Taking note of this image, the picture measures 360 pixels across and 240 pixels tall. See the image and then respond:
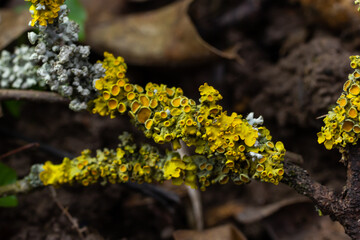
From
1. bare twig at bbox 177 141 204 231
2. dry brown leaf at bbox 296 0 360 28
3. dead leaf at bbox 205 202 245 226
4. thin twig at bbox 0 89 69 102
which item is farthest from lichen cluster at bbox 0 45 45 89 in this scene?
dry brown leaf at bbox 296 0 360 28

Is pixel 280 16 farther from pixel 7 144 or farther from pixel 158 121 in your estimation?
pixel 7 144

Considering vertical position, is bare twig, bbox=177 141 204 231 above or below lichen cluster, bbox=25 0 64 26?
below

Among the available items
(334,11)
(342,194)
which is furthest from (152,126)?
(334,11)

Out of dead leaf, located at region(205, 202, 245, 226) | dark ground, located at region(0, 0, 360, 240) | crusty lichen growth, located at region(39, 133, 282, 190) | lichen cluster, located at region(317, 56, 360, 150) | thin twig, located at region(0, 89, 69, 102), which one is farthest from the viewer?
dead leaf, located at region(205, 202, 245, 226)

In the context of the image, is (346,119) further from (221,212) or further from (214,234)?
(221,212)

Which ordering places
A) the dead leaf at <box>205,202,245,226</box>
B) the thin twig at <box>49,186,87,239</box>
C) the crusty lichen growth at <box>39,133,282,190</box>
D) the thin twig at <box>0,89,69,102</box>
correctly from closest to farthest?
1. the crusty lichen growth at <box>39,133,282,190</box>
2. the thin twig at <box>0,89,69,102</box>
3. the thin twig at <box>49,186,87,239</box>
4. the dead leaf at <box>205,202,245,226</box>

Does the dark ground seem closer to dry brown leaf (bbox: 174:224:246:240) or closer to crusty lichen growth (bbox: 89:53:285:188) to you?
dry brown leaf (bbox: 174:224:246:240)
